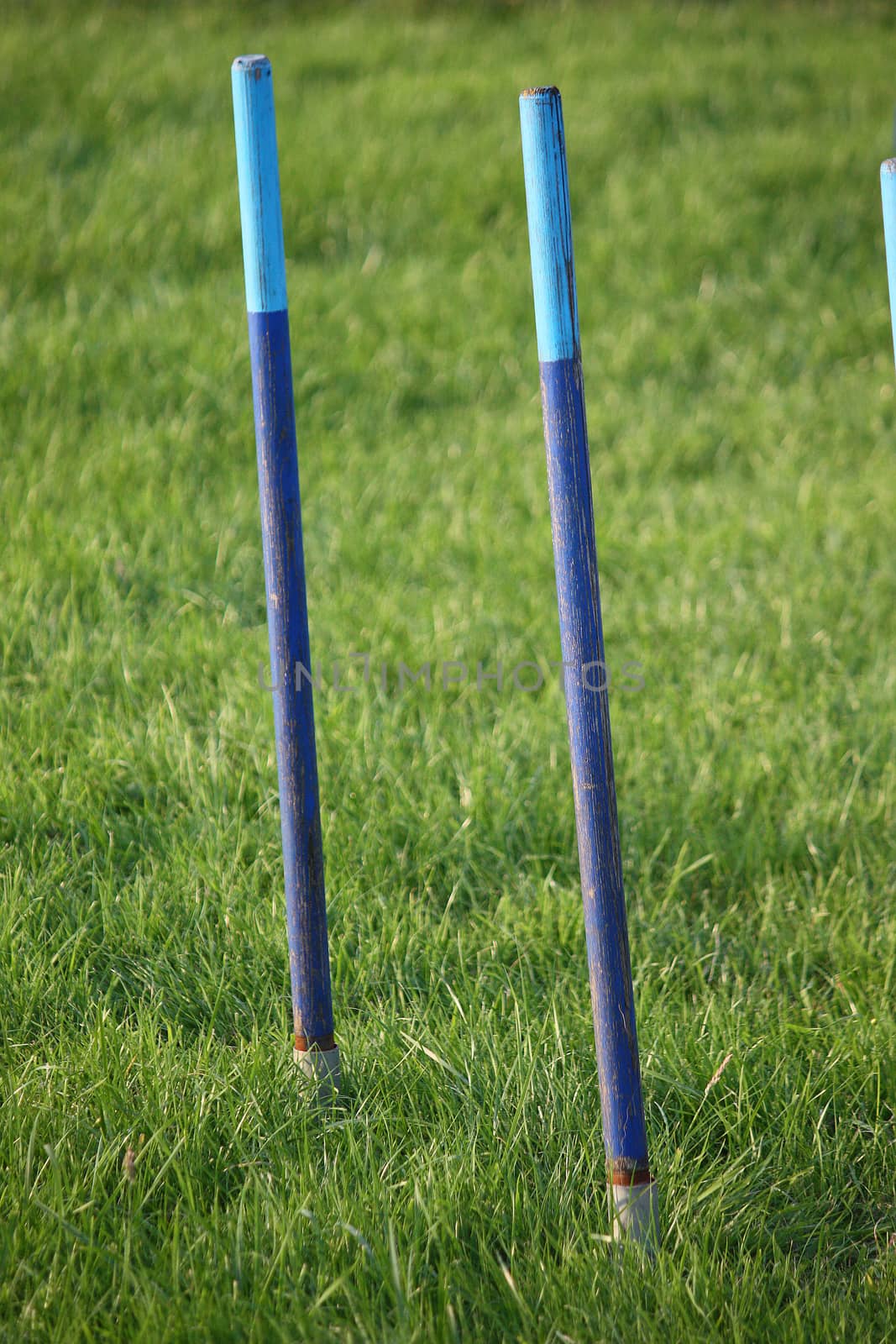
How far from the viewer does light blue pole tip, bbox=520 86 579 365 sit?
1.43 meters

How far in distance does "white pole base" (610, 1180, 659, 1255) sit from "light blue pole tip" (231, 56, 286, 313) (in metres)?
1.29

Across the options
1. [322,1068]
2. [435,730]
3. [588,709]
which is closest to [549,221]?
[588,709]

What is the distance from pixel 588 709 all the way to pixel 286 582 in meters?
0.51

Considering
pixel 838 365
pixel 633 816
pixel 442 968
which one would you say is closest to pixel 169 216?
pixel 838 365

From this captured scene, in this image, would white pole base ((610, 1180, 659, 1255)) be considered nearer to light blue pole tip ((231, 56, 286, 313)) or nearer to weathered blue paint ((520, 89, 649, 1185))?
weathered blue paint ((520, 89, 649, 1185))

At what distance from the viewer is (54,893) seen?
7.17 feet

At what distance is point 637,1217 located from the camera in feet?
5.09

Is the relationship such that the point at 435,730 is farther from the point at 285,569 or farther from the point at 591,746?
the point at 591,746

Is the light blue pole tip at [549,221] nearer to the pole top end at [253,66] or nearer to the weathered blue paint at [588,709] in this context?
the weathered blue paint at [588,709]

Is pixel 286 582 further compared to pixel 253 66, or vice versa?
pixel 286 582

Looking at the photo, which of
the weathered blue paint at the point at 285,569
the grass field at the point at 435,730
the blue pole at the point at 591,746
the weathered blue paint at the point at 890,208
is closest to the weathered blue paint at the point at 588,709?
the blue pole at the point at 591,746

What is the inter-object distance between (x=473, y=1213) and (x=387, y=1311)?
17 cm

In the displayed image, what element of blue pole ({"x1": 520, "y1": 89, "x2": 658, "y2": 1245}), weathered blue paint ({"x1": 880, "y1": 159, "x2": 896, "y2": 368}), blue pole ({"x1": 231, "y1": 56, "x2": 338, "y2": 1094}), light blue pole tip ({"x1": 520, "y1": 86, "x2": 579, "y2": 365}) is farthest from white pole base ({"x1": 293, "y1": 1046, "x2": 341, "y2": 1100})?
weathered blue paint ({"x1": 880, "y1": 159, "x2": 896, "y2": 368})

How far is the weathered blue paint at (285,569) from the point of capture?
168cm
